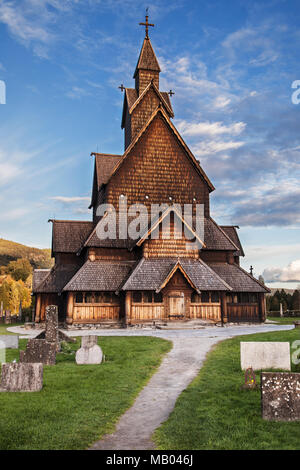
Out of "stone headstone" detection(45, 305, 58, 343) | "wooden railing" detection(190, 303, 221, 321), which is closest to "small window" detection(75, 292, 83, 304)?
"wooden railing" detection(190, 303, 221, 321)

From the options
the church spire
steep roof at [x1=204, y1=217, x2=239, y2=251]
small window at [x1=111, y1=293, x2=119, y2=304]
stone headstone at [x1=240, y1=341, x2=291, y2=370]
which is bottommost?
stone headstone at [x1=240, y1=341, x2=291, y2=370]

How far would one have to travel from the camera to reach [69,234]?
38312 mm

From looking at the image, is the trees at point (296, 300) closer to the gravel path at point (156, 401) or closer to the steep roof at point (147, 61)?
the steep roof at point (147, 61)

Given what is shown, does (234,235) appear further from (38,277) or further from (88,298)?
(38,277)

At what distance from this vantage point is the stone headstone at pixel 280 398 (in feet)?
27.4

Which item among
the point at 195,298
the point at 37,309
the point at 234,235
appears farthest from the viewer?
the point at 234,235

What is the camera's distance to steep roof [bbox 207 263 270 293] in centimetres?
3353

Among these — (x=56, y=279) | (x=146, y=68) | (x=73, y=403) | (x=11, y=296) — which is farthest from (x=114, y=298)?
(x=11, y=296)

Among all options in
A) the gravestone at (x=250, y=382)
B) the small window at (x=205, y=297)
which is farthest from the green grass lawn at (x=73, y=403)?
the small window at (x=205, y=297)

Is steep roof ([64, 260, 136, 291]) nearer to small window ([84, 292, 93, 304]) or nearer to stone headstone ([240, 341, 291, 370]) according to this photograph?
small window ([84, 292, 93, 304])

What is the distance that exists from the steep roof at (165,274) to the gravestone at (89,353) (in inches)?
561

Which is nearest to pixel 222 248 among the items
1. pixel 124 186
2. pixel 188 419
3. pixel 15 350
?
pixel 124 186

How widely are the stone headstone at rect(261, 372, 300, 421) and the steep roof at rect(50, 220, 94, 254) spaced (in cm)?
2955

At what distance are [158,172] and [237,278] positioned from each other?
11525mm
